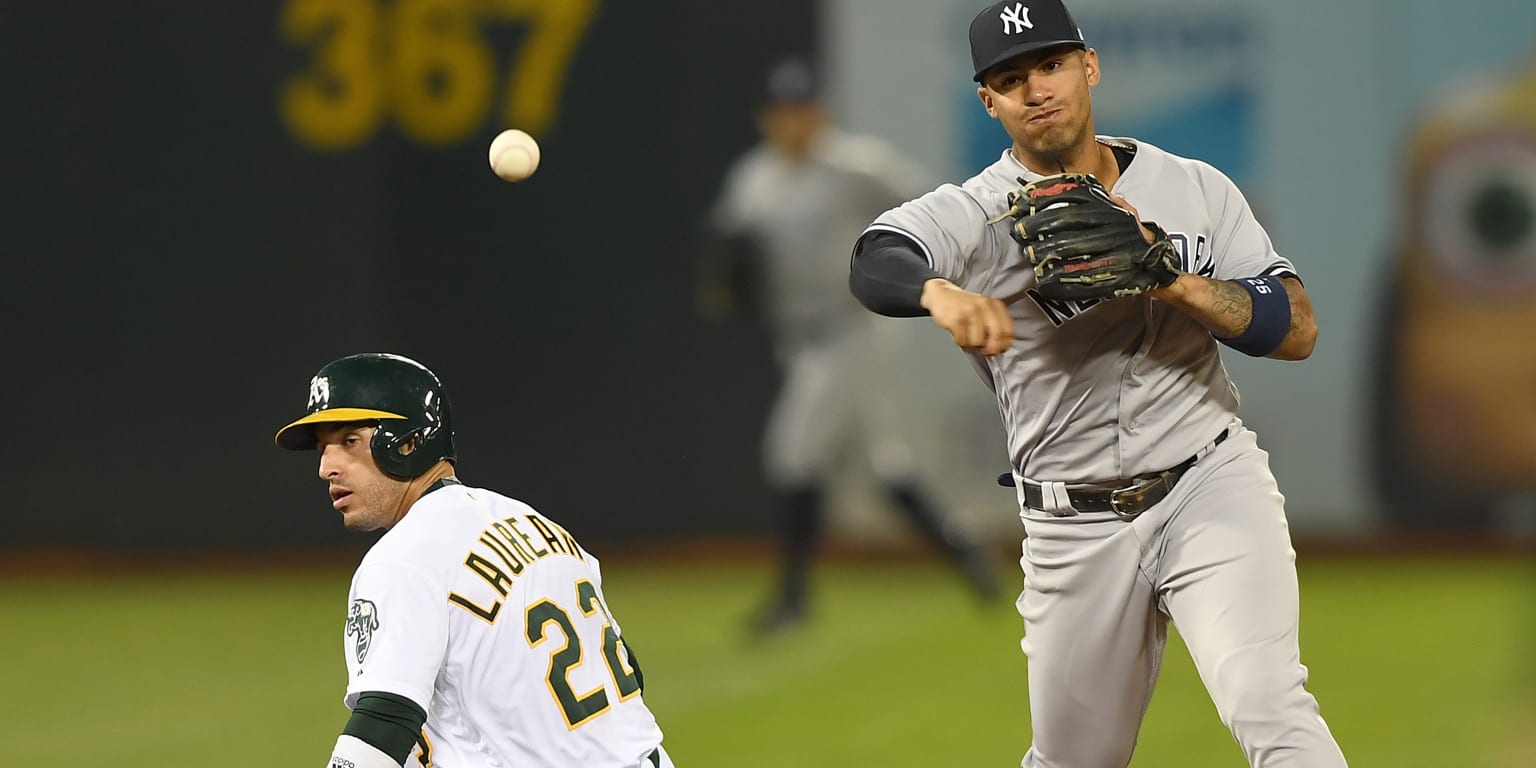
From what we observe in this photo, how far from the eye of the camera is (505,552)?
3594 mm

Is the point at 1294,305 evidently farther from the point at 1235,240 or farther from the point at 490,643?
the point at 490,643

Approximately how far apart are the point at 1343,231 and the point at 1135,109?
4.64 feet

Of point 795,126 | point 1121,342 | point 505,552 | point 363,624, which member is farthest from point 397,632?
point 795,126

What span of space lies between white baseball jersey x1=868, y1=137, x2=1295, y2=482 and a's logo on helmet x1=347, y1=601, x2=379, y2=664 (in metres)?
1.43

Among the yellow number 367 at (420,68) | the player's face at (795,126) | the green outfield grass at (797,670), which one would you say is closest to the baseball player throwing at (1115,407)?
the green outfield grass at (797,670)

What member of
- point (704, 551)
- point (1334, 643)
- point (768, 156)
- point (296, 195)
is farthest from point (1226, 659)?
point (296, 195)

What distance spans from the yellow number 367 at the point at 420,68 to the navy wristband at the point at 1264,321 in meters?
8.16

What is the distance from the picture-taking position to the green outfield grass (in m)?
7.00

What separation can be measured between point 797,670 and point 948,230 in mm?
4692

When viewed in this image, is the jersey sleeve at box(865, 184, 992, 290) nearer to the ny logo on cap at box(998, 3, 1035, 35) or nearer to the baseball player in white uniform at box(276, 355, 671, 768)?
the ny logo on cap at box(998, 3, 1035, 35)

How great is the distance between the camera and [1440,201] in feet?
36.8

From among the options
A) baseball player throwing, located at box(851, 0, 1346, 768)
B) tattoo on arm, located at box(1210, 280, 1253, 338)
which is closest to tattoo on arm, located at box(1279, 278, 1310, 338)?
baseball player throwing, located at box(851, 0, 1346, 768)

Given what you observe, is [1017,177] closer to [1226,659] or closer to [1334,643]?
[1226,659]

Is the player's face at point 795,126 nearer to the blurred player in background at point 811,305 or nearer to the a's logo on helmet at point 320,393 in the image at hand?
the blurred player in background at point 811,305
